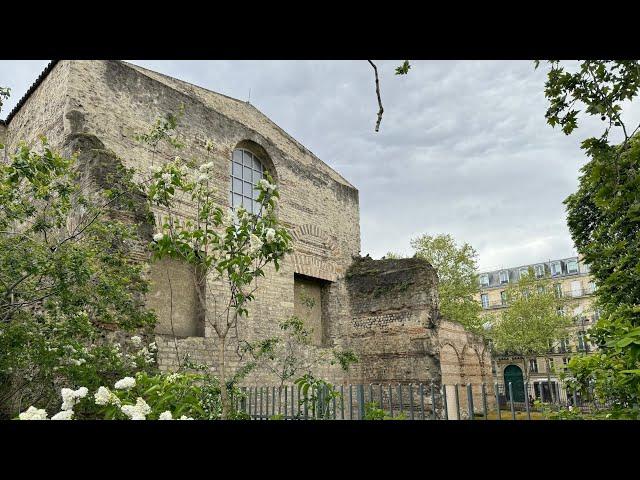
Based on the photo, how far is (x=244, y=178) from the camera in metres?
12.3

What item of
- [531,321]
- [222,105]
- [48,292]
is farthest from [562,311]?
[48,292]

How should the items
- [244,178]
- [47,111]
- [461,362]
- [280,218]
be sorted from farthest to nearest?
[461,362]
[280,218]
[244,178]
[47,111]

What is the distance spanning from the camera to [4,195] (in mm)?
4742

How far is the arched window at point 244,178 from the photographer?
12.0 meters

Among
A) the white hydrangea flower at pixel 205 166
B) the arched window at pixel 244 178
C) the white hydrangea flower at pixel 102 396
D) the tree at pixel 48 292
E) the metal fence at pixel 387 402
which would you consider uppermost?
the arched window at pixel 244 178

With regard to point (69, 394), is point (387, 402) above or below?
below

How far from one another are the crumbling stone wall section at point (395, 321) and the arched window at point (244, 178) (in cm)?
418

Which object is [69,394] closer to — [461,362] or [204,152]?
[204,152]

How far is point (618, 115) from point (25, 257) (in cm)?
541

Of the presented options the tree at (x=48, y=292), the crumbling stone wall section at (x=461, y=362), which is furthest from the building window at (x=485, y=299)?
the tree at (x=48, y=292)

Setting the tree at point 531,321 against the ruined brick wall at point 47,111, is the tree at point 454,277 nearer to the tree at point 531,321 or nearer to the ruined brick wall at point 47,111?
the tree at point 531,321

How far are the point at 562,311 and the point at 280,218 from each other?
30.1 meters

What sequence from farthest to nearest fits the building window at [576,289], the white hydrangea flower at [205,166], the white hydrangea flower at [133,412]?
the building window at [576,289] → the white hydrangea flower at [205,166] → the white hydrangea flower at [133,412]
